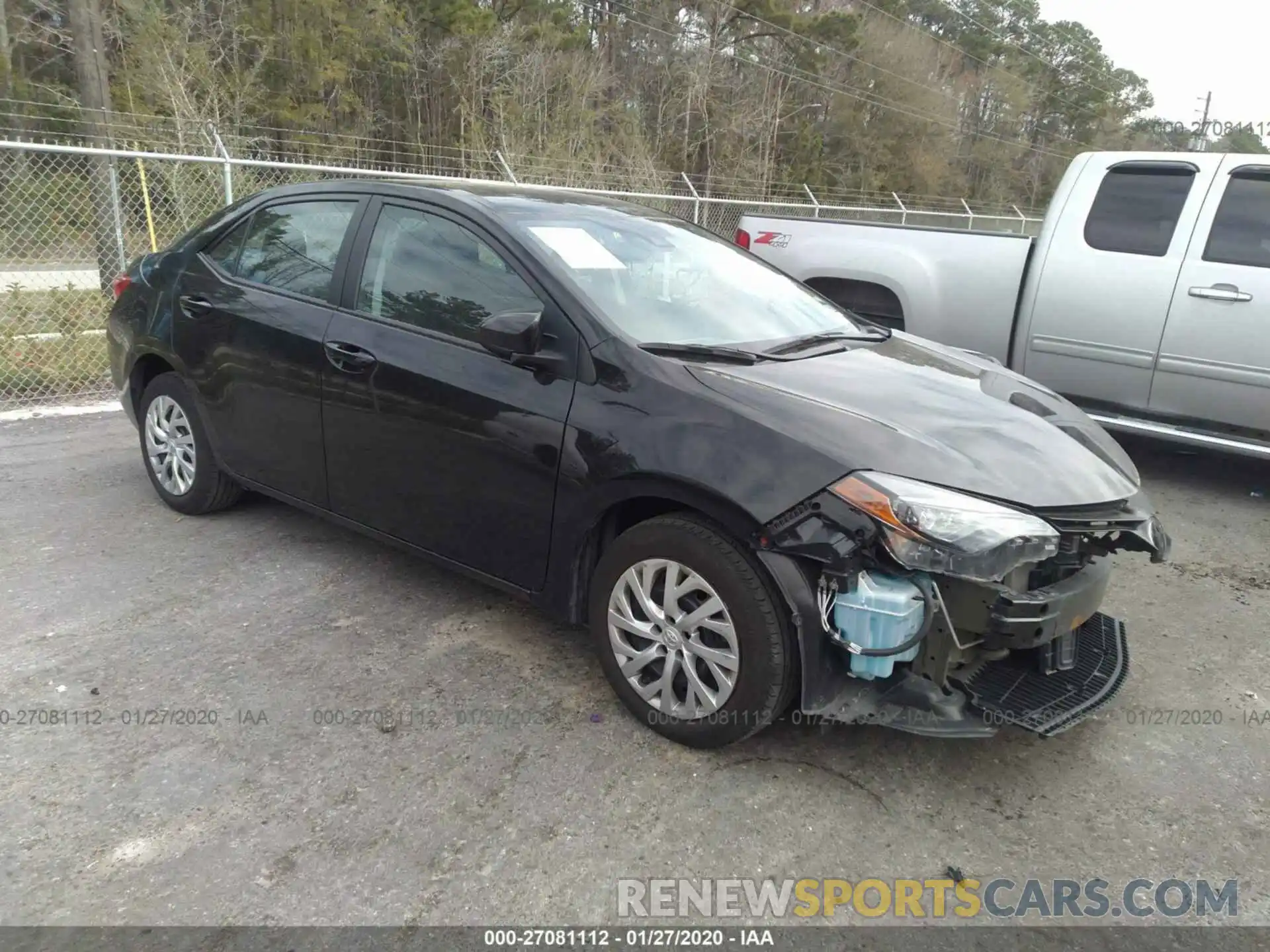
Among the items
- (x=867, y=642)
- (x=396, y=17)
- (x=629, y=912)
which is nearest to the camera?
(x=629, y=912)

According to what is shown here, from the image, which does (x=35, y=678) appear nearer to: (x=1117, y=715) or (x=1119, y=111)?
(x=1117, y=715)

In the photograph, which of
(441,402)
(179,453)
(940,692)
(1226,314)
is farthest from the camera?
(1226,314)

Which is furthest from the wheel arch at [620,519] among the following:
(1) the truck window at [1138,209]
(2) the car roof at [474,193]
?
(1) the truck window at [1138,209]

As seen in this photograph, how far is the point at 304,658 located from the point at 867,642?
2.02 m

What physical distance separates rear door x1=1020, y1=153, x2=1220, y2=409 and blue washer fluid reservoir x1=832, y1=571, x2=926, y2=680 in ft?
13.3

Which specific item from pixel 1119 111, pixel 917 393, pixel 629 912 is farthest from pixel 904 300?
pixel 1119 111

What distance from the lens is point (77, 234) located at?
841 cm

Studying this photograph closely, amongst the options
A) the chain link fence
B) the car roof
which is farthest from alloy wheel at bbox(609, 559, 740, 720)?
the chain link fence

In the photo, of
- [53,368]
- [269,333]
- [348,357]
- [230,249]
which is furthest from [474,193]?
[53,368]

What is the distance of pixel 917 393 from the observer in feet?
9.61

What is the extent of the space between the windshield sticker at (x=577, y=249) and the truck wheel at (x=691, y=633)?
40.5 inches

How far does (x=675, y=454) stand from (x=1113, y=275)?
170 inches

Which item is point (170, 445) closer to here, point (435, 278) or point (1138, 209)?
point (435, 278)

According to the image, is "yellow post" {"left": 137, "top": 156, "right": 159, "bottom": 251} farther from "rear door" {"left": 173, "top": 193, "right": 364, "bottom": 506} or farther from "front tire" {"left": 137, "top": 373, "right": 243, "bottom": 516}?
"rear door" {"left": 173, "top": 193, "right": 364, "bottom": 506}
